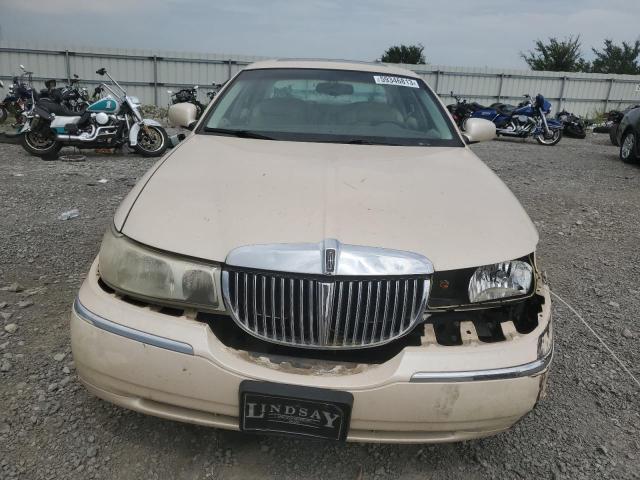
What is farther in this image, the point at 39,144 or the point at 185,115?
the point at 39,144

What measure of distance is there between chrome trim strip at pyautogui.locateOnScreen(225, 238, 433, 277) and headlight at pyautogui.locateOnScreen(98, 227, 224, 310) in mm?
120

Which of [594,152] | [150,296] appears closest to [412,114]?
[150,296]

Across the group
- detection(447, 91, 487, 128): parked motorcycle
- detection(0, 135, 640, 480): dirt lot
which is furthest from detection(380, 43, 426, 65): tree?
detection(0, 135, 640, 480): dirt lot

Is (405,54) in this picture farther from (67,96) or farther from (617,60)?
(67,96)

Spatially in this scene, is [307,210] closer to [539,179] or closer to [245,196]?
[245,196]

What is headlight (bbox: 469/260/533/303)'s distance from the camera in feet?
5.96

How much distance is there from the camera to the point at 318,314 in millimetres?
1668

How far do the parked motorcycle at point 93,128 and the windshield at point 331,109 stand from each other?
561 cm

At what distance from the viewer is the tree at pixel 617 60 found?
33.8m

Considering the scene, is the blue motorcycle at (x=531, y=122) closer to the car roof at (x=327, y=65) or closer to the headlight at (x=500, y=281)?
the car roof at (x=327, y=65)

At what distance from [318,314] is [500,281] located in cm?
69

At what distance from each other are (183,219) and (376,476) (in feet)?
3.96

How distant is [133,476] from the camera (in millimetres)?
1880

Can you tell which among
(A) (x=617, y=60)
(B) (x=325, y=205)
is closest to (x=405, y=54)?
(A) (x=617, y=60)
